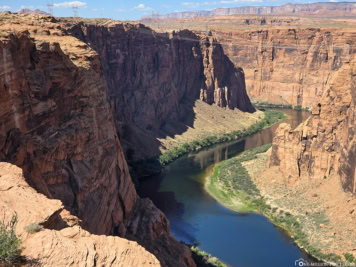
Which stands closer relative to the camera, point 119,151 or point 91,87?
point 91,87

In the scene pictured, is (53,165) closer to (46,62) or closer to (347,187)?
(46,62)

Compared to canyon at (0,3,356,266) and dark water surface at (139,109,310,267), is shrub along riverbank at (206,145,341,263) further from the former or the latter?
canyon at (0,3,356,266)

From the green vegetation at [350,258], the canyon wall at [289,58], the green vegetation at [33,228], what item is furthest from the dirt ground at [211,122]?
the green vegetation at [33,228]

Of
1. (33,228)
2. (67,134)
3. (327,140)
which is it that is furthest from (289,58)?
(33,228)

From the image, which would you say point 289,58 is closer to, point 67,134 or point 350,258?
point 350,258

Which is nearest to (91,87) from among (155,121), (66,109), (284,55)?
(66,109)
